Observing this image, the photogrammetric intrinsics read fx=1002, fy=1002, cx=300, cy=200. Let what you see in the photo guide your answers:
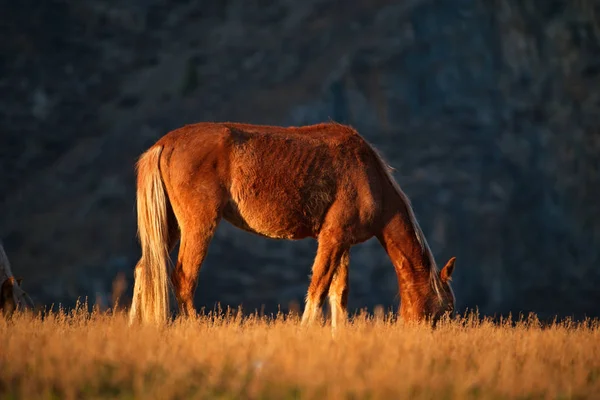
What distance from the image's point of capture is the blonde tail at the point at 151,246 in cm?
1121

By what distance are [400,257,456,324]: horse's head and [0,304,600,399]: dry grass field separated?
1.32m

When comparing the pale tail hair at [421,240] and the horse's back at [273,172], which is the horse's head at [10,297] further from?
the pale tail hair at [421,240]

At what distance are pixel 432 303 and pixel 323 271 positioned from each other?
1504mm

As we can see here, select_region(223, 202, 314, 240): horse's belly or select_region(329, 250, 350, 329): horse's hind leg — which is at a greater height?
select_region(223, 202, 314, 240): horse's belly

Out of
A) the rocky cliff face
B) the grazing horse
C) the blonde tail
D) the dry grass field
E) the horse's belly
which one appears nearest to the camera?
the dry grass field

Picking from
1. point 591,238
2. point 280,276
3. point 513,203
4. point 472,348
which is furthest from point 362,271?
point 472,348

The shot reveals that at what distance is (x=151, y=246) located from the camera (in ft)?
37.8

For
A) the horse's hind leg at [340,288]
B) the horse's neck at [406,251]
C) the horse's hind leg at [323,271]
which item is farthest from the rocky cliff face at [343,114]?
the horse's hind leg at [323,271]

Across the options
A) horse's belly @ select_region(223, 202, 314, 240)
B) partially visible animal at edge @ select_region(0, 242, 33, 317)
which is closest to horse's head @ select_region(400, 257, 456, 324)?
horse's belly @ select_region(223, 202, 314, 240)

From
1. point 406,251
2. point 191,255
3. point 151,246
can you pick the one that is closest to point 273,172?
point 191,255

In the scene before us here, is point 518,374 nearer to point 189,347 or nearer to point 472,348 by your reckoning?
point 472,348

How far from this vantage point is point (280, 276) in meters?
50.9

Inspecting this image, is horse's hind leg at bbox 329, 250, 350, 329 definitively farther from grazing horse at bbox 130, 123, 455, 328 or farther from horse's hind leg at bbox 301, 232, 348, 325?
horse's hind leg at bbox 301, 232, 348, 325

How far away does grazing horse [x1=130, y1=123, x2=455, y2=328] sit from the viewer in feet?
37.8
